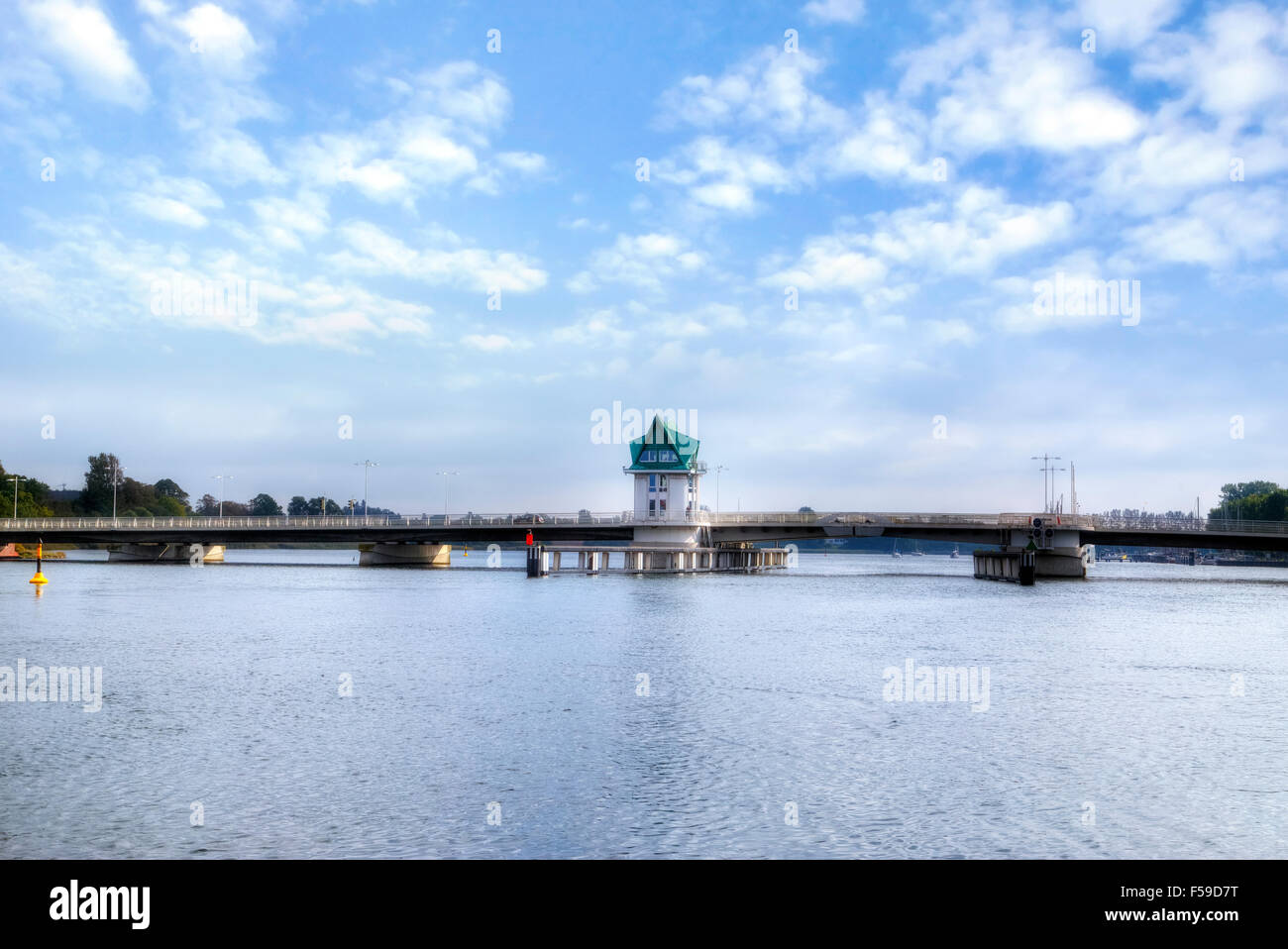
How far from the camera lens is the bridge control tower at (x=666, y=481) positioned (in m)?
126

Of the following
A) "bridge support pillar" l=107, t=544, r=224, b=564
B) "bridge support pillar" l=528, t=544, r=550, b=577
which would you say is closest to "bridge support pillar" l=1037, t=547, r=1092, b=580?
"bridge support pillar" l=528, t=544, r=550, b=577

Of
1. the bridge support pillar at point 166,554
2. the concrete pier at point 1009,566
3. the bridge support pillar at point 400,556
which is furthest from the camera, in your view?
the bridge support pillar at point 166,554

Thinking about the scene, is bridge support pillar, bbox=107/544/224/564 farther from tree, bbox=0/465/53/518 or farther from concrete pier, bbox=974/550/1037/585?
concrete pier, bbox=974/550/1037/585

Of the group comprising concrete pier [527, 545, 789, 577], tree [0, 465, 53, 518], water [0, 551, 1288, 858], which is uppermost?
tree [0, 465, 53, 518]

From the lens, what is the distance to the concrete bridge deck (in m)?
111

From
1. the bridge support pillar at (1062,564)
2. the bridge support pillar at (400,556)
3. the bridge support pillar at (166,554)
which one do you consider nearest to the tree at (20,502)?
the bridge support pillar at (166,554)

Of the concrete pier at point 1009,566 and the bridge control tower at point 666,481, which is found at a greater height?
the bridge control tower at point 666,481

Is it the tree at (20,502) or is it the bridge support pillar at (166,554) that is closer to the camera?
the bridge support pillar at (166,554)

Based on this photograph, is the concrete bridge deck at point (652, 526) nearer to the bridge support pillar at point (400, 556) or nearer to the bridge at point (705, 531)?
the bridge at point (705, 531)

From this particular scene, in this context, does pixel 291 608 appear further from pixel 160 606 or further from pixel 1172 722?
pixel 1172 722

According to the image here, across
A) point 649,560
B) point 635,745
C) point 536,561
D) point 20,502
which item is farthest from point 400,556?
point 635,745

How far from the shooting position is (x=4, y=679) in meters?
33.9
